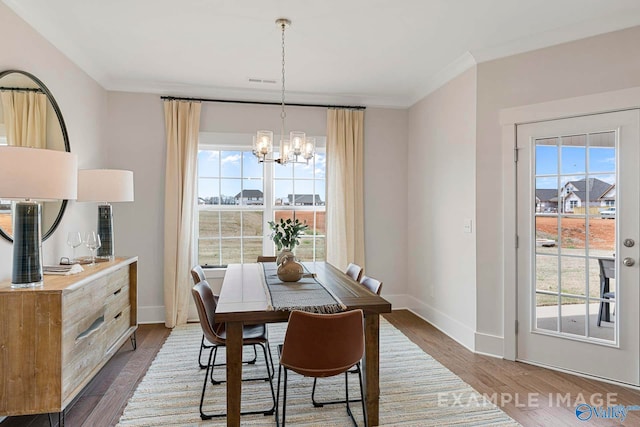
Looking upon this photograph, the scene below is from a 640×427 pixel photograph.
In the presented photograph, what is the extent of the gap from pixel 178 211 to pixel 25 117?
5.97 feet

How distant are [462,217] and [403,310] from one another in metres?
1.70

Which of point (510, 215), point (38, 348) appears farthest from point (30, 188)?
point (510, 215)

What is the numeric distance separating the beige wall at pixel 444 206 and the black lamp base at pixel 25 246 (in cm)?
342

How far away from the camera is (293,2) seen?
2.56 metres

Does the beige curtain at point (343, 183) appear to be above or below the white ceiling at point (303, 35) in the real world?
below

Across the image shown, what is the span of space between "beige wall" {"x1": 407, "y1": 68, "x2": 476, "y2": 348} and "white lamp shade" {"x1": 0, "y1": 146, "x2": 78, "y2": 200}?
10.7ft

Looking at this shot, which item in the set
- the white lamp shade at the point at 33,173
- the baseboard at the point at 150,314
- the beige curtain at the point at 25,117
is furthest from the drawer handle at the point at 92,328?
the baseboard at the point at 150,314

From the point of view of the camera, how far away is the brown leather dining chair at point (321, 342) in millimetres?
1894

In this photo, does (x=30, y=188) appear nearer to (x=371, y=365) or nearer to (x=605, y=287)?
(x=371, y=365)

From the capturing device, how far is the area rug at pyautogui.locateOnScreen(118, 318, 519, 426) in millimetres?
2283

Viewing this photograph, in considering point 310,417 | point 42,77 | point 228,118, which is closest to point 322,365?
point 310,417

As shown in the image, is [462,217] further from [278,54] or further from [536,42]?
[278,54]

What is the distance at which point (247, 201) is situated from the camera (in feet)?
15.2

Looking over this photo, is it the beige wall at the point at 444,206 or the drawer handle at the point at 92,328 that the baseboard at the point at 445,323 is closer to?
the beige wall at the point at 444,206
